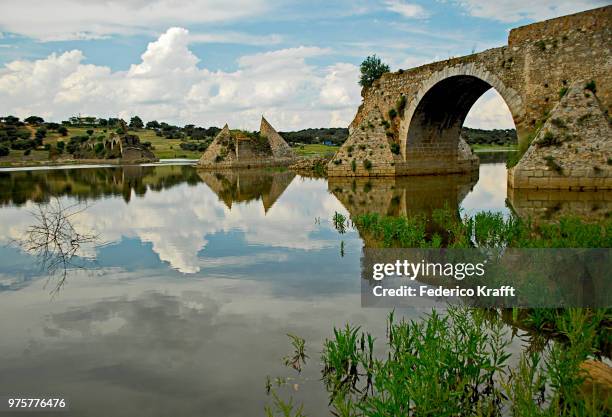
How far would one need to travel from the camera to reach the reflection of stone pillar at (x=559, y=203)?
36.7ft

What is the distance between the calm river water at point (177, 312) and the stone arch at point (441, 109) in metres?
12.9

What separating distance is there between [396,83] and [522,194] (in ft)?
38.0

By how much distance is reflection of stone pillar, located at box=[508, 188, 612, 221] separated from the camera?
36.7 feet

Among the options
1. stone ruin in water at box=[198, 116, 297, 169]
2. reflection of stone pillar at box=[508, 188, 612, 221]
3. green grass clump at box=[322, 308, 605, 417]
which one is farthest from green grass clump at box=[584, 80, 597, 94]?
stone ruin in water at box=[198, 116, 297, 169]

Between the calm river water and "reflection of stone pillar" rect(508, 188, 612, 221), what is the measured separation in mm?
4549

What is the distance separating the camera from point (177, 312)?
5.59m

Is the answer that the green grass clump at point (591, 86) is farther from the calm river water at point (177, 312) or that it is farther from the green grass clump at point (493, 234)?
the calm river water at point (177, 312)

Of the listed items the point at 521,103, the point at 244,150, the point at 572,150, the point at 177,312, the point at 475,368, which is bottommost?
the point at 177,312

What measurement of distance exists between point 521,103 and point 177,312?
17.1m

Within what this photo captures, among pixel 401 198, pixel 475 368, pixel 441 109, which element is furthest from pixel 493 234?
pixel 441 109

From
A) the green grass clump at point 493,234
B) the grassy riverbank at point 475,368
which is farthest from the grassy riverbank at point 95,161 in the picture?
the grassy riverbank at point 475,368

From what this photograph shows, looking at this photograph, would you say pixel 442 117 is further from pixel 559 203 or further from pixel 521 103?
pixel 559 203

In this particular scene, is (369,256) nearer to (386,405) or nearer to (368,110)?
(386,405)

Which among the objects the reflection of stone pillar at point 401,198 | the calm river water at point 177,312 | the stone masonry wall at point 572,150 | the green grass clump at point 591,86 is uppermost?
the green grass clump at point 591,86
